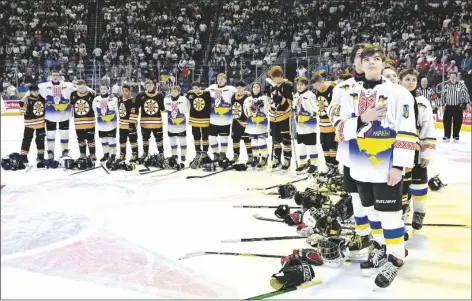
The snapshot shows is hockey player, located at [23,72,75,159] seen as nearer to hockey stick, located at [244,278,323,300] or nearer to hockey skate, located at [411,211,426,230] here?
hockey skate, located at [411,211,426,230]

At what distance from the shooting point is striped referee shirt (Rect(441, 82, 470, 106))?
8.31 m

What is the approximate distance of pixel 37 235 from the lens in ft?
12.3

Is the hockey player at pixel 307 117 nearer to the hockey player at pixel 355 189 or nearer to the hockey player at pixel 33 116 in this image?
the hockey player at pixel 355 189

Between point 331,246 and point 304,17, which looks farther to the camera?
point 304,17

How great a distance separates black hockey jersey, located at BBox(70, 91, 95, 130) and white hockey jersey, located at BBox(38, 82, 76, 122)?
92 mm

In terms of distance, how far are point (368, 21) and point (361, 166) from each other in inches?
555

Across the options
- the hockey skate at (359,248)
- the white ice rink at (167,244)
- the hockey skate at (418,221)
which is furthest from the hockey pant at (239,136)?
the hockey skate at (359,248)

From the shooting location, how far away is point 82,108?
6.82 meters

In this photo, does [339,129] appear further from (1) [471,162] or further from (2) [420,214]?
(1) [471,162]

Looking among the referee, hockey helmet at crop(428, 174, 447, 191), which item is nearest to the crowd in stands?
the referee

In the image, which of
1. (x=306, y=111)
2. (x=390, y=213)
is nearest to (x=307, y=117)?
(x=306, y=111)

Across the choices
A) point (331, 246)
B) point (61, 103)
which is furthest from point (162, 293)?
point (61, 103)

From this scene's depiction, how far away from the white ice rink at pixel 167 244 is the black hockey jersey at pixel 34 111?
1135mm

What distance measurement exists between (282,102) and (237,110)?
0.75 metres
